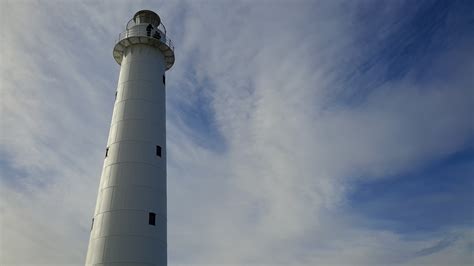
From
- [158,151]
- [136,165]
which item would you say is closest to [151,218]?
[136,165]

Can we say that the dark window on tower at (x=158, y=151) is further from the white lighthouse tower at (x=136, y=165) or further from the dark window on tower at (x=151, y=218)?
the dark window on tower at (x=151, y=218)

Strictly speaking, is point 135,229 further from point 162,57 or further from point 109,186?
point 162,57

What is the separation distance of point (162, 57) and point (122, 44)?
3.44 metres

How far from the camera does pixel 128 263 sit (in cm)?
2252

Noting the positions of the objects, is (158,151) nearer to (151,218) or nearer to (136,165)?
(136,165)

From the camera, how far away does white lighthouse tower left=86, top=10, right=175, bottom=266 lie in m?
23.2

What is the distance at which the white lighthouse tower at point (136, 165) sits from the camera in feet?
76.3

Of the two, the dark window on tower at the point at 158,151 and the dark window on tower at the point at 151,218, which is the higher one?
the dark window on tower at the point at 158,151

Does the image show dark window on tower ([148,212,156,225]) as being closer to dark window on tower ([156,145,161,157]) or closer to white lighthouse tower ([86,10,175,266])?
white lighthouse tower ([86,10,175,266])

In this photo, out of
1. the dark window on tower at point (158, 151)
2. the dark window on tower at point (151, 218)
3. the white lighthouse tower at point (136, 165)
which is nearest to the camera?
the white lighthouse tower at point (136, 165)

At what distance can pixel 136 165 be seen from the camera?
1001 inches

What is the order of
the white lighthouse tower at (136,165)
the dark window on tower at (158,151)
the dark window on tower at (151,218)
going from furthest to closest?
the dark window on tower at (158,151), the dark window on tower at (151,218), the white lighthouse tower at (136,165)

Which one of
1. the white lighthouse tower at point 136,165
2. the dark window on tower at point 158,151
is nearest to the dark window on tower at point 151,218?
the white lighthouse tower at point 136,165

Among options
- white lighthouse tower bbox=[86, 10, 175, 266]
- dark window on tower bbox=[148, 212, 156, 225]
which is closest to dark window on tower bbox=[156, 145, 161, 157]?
white lighthouse tower bbox=[86, 10, 175, 266]
